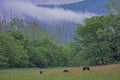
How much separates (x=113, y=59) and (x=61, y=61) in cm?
2399

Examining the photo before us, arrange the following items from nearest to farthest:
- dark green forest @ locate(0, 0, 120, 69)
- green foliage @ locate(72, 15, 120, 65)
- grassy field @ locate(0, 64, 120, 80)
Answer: grassy field @ locate(0, 64, 120, 80), green foliage @ locate(72, 15, 120, 65), dark green forest @ locate(0, 0, 120, 69)

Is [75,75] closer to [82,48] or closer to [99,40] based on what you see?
[99,40]

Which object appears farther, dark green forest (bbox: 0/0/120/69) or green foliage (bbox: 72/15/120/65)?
dark green forest (bbox: 0/0/120/69)

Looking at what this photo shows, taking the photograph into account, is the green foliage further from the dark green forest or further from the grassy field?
the grassy field

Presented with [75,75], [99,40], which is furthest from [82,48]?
[75,75]

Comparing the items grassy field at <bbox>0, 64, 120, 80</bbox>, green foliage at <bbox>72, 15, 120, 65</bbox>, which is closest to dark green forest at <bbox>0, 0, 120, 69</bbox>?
green foliage at <bbox>72, 15, 120, 65</bbox>

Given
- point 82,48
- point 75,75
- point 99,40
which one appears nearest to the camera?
point 75,75

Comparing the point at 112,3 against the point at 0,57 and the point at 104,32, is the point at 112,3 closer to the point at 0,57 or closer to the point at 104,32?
the point at 104,32

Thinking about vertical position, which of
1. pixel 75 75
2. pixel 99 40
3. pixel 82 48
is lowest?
pixel 82 48

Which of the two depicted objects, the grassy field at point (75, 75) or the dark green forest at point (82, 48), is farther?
the dark green forest at point (82, 48)

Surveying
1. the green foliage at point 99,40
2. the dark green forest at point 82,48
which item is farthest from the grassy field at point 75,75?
the green foliage at point 99,40

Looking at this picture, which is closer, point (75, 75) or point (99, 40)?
point (75, 75)

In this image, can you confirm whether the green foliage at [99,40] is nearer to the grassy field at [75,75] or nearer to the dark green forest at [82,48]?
the dark green forest at [82,48]

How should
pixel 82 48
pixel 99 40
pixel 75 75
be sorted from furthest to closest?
pixel 82 48
pixel 99 40
pixel 75 75
